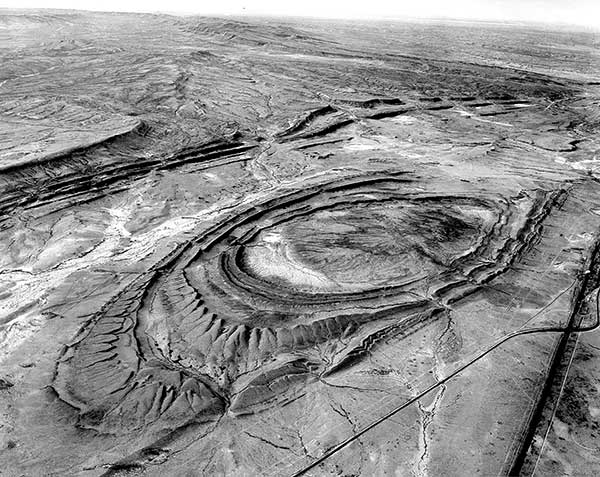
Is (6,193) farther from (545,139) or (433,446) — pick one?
(545,139)

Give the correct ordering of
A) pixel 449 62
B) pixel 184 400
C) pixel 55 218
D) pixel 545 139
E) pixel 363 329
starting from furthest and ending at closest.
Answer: pixel 449 62 → pixel 545 139 → pixel 55 218 → pixel 363 329 → pixel 184 400

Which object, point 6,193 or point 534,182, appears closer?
point 6,193

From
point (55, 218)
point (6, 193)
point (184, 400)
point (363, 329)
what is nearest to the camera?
point (184, 400)

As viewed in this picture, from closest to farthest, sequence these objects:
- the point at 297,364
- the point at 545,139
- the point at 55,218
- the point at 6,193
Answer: the point at 297,364
the point at 55,218
the point at 6,193
the point at 545,139

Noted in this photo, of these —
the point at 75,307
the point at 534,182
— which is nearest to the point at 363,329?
the point at 75,307

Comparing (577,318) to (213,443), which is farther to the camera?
(577,318)

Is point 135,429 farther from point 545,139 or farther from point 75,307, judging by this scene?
point 545,139

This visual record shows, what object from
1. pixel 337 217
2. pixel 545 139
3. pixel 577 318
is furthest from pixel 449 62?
pixel 577 318
